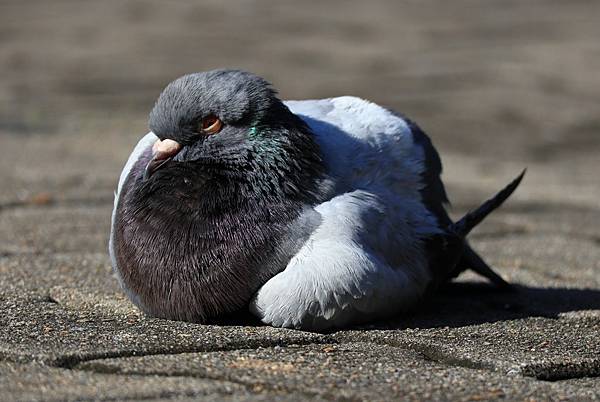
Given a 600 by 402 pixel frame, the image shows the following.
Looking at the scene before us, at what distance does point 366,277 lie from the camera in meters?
3.78

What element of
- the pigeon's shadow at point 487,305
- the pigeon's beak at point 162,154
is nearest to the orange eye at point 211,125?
the pigeon's beak at point 162,154

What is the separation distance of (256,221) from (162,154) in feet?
1.30

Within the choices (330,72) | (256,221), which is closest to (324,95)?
(330,72)

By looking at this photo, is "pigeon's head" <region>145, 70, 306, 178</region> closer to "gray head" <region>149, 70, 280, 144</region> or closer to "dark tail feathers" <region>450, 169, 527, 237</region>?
"gray head" <region>149, 70, 280, 144</region>

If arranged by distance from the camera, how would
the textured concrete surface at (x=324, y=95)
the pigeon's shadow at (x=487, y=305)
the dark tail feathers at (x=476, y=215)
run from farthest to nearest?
the dark tail feathers at (x=476, y=215) → the pigeon's shadow at (x=487, y=305) → the textured concrete surface at (x=324, y=95)

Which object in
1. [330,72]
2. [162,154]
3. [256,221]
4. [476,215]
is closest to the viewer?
[256,221]

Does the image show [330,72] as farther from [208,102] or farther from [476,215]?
[208,102]

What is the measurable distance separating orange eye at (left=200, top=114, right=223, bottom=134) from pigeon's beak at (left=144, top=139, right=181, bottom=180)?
11 cm

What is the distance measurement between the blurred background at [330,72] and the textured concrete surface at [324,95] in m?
0.03

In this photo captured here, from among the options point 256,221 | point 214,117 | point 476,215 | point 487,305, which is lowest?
point 487,305

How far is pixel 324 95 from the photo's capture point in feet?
33.0

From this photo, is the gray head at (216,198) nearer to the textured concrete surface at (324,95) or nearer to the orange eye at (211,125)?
the orange eye at (211,125)

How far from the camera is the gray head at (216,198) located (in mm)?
3787

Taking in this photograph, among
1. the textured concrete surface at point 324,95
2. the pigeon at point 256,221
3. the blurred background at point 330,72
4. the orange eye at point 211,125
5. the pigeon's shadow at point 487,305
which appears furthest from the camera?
the blurred background at point 330,72
